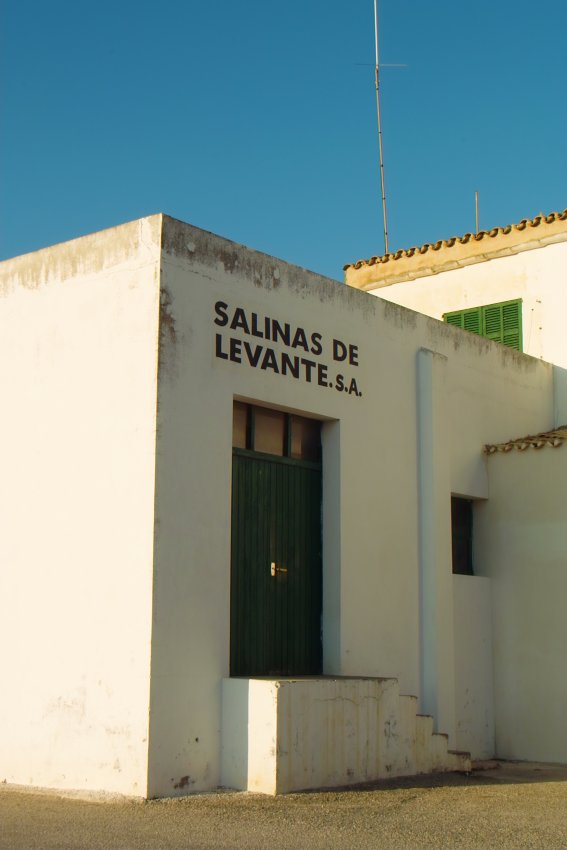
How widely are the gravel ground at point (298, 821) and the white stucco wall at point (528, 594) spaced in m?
3.11

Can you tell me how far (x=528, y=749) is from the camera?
13438mm

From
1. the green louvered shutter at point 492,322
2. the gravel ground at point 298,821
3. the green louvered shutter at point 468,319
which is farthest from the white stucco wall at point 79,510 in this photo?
the green louvered shutter at point 492,322

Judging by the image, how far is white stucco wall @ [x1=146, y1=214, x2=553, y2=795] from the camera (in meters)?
9.59

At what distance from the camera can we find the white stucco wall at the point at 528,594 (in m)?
13.4

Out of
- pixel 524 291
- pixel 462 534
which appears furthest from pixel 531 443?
pixel 524 291

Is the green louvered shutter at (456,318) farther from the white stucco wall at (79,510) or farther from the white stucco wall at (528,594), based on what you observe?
the white stucco wall at (79,510)

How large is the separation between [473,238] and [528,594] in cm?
591

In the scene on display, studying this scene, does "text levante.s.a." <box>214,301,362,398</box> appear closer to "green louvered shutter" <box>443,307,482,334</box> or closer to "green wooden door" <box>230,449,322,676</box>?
"green wooden door" <box>230,449,322,676</box>

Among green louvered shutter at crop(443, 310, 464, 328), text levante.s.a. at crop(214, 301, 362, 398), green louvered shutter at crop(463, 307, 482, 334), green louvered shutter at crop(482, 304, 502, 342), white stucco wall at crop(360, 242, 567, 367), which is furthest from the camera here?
green louvered shutter at crop(443, 310, 464, 328)

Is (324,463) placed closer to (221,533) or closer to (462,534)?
(221,533)

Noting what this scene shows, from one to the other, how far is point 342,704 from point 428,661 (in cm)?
242

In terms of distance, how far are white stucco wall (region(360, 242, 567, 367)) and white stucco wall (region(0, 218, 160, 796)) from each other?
7.90 m

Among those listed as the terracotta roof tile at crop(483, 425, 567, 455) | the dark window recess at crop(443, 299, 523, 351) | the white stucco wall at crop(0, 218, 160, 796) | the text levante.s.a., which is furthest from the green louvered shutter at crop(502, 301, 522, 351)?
the white stucco wall at crop(0, 218, 160, 796)

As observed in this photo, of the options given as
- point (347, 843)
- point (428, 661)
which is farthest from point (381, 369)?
point (347, 843)
